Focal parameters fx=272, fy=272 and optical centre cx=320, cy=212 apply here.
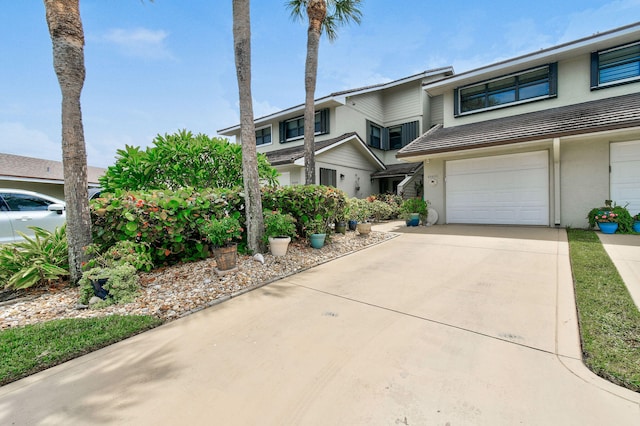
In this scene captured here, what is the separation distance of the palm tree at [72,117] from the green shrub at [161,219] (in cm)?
34

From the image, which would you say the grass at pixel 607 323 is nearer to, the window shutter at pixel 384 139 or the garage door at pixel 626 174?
the garage door at pixel 626 174

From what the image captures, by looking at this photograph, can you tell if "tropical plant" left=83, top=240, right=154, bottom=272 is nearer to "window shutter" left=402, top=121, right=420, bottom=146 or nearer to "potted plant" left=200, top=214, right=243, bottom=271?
"potted plant" left=200, top=214, right=243, bottom=271

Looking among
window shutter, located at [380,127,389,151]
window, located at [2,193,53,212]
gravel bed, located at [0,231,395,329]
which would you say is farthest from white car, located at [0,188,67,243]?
window shutter, located at [380,127,389,151]

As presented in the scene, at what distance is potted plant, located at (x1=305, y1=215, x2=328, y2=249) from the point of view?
640 cm

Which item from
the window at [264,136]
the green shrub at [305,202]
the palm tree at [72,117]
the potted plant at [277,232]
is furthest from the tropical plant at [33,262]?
the window at [264,136]

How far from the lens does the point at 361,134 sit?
51.0 ft

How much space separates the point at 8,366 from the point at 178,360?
140 cm

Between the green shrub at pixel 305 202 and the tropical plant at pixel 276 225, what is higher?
the green shrub at pixel 305 202

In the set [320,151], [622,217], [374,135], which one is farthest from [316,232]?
[374,135]

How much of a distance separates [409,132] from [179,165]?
13.1m

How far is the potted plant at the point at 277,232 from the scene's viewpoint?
545cm

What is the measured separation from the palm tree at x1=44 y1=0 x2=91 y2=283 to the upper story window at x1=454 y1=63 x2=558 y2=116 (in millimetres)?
12171

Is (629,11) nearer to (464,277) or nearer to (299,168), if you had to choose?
(464,277)

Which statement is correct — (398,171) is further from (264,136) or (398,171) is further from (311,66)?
(264,136)
